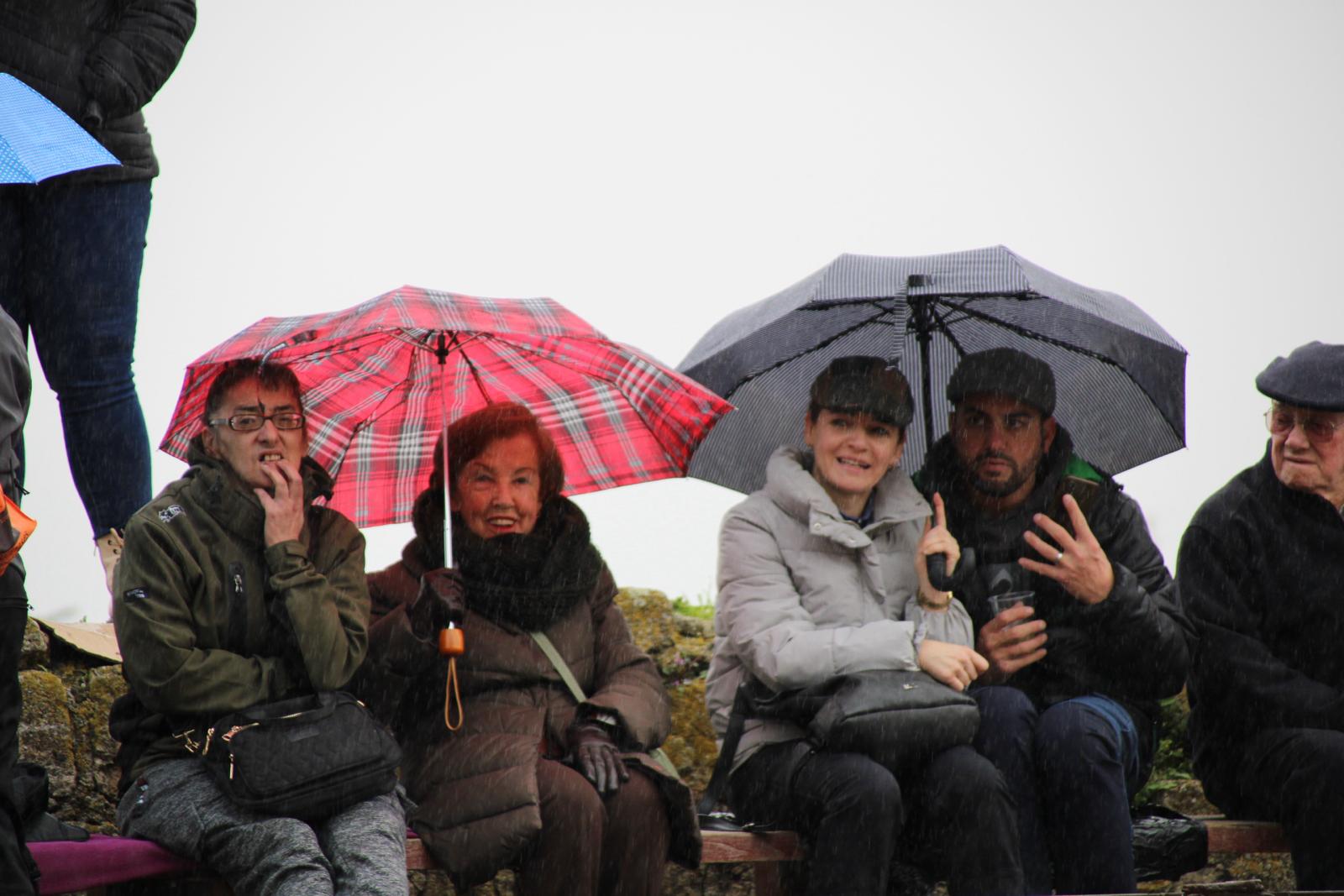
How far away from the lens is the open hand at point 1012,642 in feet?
14.9

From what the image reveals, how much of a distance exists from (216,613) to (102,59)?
5.46ft

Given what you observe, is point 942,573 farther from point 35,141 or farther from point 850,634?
point 35,141

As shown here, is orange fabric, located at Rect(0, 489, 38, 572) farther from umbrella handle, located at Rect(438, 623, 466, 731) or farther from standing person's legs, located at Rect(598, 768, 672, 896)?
standing person's legs, located at Rect(598, 768, 672, 896)

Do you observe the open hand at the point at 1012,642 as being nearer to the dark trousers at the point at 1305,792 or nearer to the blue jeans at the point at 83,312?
the dark trousers at the point at 1305,792

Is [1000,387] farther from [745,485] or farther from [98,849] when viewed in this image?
[98,849]

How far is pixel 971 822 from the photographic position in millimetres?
4086

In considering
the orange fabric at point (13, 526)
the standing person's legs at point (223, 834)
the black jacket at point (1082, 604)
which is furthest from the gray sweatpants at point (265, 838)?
the black jacket at point (1082, 604)

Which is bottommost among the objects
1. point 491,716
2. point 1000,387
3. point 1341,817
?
point 1341,817

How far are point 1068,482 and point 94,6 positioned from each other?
3220 mm

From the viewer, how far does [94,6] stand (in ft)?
14.9

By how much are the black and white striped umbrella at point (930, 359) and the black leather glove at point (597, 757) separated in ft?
4.31

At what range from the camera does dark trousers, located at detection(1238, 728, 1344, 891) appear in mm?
4426

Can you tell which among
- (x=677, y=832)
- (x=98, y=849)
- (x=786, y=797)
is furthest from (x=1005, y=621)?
(x=98, y=849)

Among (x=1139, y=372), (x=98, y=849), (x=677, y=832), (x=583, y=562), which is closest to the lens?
(x=98, y=849)
